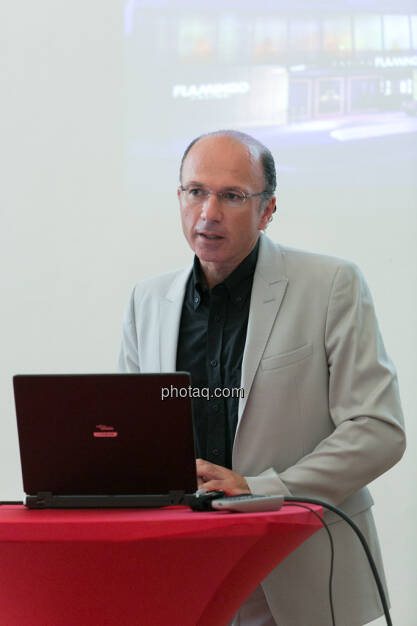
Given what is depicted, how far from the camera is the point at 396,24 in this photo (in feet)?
12.8

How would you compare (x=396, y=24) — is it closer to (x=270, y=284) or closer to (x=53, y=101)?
(x=53, y=101)

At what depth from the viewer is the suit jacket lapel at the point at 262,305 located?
2180 millimetres

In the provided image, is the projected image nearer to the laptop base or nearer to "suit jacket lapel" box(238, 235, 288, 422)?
"suit jacket lapel" box(238, 235, 288, 422)

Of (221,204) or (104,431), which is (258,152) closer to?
(221,204)

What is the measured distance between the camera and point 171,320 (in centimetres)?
240

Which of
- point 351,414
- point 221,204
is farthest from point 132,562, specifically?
point 221,204

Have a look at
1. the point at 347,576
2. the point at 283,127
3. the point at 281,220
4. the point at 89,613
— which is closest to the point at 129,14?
the point at 283,127

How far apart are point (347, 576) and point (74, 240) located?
2242mm

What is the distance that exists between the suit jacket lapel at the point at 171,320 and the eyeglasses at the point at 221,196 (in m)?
0.27

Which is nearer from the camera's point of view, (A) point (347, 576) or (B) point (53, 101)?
(A) point (347, 576)

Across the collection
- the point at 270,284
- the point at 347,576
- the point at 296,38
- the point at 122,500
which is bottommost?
the point at 347,576

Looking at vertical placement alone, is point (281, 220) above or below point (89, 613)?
above

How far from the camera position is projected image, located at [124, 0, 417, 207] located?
3.85 metres

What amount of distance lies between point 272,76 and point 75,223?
1.07 metres
